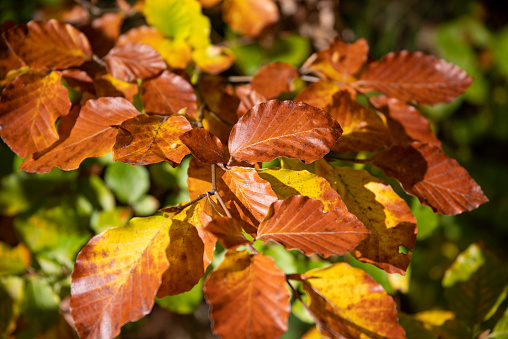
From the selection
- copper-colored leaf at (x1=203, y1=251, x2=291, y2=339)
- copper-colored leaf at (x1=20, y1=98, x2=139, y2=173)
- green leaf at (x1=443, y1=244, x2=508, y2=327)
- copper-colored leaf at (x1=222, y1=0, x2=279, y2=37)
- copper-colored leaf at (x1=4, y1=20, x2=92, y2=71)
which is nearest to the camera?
copper-colored leaf at (x1=203, y1=251, x2=291, y2=339)

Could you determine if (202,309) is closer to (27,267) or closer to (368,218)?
(27,267)

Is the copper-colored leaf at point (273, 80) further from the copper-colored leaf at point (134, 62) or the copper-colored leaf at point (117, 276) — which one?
the copper-colored leaf at point (117, 276)

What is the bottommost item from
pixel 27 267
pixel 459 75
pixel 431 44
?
pixel 27 267

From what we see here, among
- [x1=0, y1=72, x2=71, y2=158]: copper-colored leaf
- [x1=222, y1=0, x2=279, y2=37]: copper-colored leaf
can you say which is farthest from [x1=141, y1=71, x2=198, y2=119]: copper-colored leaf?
[x1=222, y1=0, x2=279, y2=37]: copper-colored leaf

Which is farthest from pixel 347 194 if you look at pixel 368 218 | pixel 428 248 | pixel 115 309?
pixel 428 248

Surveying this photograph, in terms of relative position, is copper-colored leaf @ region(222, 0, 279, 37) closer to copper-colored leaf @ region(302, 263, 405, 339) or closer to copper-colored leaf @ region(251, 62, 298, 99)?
copper-colored leaf @ region(251, 62, 298, 99)

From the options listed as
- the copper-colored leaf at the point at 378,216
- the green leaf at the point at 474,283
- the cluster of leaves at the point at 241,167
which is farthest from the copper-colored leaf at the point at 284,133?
the green leaf at the point at 474,283
